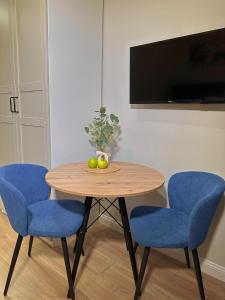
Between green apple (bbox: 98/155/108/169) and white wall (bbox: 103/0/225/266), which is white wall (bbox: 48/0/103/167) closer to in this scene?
white wall (bbox: 103/0/225/266)

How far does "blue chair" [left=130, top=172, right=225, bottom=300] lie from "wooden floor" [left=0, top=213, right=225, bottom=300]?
19 cm

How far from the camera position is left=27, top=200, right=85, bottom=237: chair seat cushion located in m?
1.64

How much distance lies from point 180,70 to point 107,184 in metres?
0.99

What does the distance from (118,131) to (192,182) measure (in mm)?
930

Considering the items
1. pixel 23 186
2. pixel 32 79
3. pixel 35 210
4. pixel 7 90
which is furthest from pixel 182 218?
pixel 7 90

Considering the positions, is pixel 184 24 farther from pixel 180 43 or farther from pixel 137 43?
pixel 137 43

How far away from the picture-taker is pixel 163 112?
210 centimetres

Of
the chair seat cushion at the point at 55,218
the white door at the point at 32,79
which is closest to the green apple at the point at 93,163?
the chair seat cushion at the point at 55,218

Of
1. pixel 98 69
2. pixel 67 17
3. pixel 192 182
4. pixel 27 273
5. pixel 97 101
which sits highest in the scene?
pixel 67 17

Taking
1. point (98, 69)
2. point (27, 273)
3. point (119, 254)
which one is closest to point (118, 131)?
point (98, 69)

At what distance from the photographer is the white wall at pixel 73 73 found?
2.13 m

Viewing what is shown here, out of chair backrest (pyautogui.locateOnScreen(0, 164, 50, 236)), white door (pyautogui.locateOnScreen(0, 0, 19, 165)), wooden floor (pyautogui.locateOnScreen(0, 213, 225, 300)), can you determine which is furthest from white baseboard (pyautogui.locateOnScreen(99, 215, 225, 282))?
white door (pyautogui.locateOnScreen(0, 0, 19, 165))

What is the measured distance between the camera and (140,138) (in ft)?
7.57

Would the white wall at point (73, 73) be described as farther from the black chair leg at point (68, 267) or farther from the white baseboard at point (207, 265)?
the white baseboard at point (207, 265)
